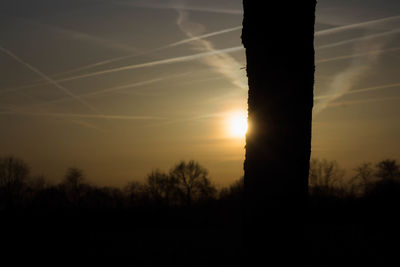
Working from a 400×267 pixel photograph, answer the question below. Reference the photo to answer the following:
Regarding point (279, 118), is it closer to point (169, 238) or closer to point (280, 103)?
point (280, 103)

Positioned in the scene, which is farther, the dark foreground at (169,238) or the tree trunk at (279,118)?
the dark foreground at (169,238)

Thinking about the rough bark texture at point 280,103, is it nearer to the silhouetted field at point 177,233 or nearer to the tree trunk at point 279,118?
the tree trunk at point 279,118

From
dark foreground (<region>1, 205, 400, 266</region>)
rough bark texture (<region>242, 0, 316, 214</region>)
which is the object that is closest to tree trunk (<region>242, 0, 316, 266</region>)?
rough bark texture (<region>242, 0, 316, 214</region>)

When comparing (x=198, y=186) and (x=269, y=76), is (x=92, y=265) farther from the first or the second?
(x=198, y=186)

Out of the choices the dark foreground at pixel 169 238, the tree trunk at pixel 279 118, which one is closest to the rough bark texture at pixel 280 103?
the tree trunk at pixel 279 118

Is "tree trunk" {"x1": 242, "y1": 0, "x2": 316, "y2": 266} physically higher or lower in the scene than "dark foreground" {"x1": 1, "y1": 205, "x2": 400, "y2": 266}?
higher

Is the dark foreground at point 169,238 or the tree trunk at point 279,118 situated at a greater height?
the tree trunk at point 279,118

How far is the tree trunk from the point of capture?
105 inches

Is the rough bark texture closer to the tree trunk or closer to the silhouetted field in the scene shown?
the tree trunk

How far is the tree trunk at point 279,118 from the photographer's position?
8.74 ft

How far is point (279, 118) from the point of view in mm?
2689

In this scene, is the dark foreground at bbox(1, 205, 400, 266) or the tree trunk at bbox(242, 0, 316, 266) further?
the dark foreground at bbox(1, 205, 400, 266)

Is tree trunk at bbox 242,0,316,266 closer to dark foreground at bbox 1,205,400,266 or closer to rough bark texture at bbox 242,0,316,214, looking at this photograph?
rough bark texture at bbox 242,0,316,214

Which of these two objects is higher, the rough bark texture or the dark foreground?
the rough bark texture
